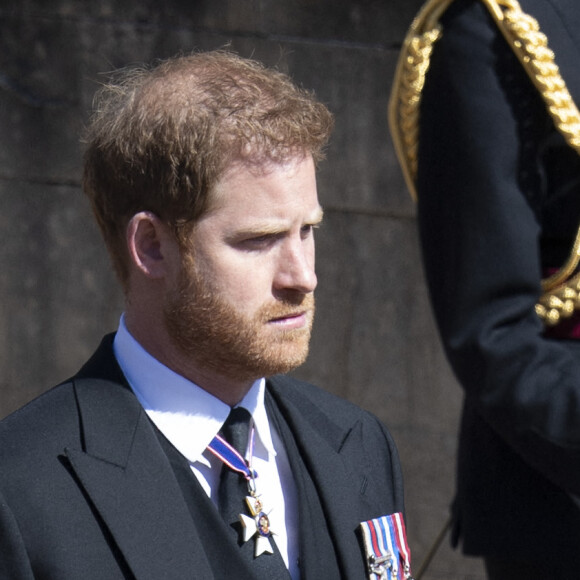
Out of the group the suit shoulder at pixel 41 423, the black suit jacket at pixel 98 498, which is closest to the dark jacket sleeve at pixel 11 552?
the black suit jacket at pixel 98 498

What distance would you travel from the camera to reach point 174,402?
2.50 meters

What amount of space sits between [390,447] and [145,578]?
2.71 feet

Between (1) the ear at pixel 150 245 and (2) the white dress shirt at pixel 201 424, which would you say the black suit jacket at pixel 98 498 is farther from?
(1) the ear at pixel 150 245

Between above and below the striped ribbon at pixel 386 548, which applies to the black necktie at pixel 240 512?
above

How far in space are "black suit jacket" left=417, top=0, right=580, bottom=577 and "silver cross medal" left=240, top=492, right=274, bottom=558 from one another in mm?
337

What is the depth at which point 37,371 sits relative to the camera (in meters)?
5.39

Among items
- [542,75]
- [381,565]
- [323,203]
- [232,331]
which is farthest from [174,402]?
[323,203]

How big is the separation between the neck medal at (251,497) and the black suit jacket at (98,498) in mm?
73

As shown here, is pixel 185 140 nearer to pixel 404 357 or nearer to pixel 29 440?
pixel 29 440

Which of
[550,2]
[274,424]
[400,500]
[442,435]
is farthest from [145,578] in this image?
[442,435]

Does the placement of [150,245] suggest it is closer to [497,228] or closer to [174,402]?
[174,402]

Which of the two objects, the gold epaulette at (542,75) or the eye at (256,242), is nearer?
the gold epaulette at (542,75)

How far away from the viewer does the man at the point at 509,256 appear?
2.23m

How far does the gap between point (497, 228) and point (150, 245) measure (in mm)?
628
